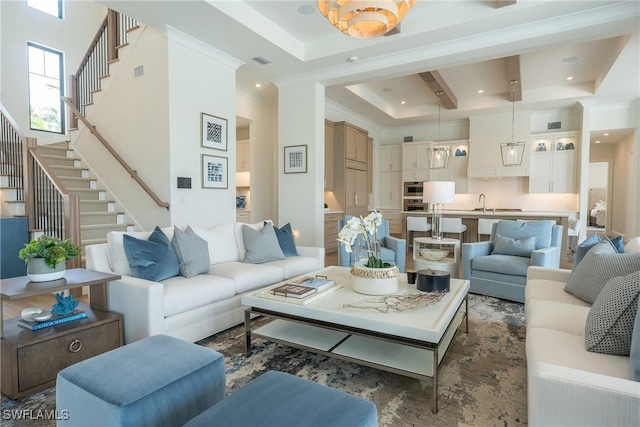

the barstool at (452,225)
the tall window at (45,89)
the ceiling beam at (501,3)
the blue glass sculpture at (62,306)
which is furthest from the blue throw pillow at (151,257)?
the tall window at (45,89)

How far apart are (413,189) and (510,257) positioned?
Answer: 5629 millimetres

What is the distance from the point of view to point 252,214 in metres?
7.24

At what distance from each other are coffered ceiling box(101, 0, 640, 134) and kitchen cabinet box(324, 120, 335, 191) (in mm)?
730

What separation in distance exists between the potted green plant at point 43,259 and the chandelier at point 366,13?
8.44 feet

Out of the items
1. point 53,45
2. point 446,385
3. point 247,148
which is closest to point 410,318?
point 446,385

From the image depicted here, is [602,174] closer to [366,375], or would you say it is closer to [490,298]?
[490,298]

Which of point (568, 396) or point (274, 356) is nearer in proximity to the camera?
point (568, 396)

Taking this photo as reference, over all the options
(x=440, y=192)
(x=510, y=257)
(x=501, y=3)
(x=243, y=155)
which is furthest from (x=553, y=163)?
(x=243, y=155)

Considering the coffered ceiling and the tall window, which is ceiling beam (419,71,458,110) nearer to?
the coffered ceiling

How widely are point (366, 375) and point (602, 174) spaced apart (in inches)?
411

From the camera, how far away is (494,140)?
823 centimetres

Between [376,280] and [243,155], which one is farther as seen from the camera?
[243,155]

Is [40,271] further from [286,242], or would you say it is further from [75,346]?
[286,242]

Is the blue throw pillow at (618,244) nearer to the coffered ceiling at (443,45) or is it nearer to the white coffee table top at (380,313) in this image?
the white coffee table top at (380,313)
